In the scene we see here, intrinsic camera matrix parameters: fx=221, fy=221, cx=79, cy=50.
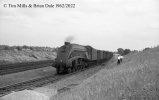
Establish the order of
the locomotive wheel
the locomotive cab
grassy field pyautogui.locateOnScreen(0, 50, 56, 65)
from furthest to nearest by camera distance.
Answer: grassy field pyautogui.locateOnScreen(0, 50, 56, 65), the locomotive wheel, the locomotive cab

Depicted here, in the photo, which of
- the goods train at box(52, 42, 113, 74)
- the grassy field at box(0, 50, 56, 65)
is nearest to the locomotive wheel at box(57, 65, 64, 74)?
the goods train at box(52, 42, 113, 74)

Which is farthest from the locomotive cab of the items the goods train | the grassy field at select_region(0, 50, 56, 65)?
the grassy field at select_region(0, 50, 56, 65)

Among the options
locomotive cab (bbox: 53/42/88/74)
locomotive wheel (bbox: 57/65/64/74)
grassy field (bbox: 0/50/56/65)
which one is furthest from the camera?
grassy field (bbox: 0/50/56/65)

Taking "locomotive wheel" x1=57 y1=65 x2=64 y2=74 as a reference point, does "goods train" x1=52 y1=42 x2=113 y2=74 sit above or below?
above

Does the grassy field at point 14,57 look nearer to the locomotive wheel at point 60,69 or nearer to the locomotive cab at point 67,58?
the locomotive wheel at point 60,69

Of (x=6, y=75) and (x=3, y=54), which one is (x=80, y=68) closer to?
(x=6, y=75)

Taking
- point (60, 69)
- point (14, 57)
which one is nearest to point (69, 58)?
point (60, 69)

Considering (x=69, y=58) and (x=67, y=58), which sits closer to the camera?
(x=67, y=58)

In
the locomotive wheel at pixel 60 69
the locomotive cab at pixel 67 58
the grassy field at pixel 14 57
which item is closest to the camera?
the locomotive cab at pixel 67 58

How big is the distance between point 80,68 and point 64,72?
11.3 feet

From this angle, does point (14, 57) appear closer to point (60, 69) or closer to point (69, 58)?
point (60, 69)

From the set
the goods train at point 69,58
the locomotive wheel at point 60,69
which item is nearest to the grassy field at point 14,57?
the locomotive wheel at point 60,69

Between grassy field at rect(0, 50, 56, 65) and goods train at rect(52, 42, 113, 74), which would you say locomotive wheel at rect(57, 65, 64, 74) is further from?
grassy field at rect(0, 50, 56, 65)

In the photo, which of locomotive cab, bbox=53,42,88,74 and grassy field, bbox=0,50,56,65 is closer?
locomotive cab, bbox=53,42,88,74
